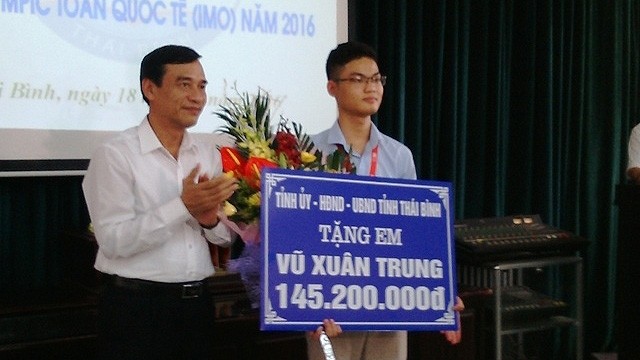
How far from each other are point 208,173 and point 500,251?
1777 millimetres

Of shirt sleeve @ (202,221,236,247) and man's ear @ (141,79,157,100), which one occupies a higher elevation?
man's ear @ (141,79,157,100)

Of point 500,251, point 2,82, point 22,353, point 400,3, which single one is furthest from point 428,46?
point 22,353

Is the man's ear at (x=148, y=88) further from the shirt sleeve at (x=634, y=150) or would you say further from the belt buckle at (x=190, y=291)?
the shirt sleeve at (x=634, y=150)

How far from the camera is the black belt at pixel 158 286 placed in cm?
220

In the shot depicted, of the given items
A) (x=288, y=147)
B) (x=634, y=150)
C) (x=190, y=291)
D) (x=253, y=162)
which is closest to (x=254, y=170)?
(x=253, y=162)

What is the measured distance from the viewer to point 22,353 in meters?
2.90

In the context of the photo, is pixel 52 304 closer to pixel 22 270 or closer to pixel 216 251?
pixel 22 270

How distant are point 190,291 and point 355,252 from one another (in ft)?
1.41

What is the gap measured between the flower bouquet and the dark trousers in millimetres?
172

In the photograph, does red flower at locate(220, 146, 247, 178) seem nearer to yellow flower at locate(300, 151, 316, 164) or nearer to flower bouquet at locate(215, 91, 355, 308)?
flower bouquet at locate(215, 91, 355, 308)

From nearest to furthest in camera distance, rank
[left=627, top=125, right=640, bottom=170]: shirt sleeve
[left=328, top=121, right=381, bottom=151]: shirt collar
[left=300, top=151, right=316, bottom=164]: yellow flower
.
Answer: [left=300, top=151, right=316, bottom=164]: yellow flower, [left=328, top=121, right=381, bottom=151]: shirt collar, [left=627, top=125, right=640, bottom=170]: shirt sleeve

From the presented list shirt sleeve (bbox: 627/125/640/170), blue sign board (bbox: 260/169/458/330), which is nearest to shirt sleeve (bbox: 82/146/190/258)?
blue sign board (bbox: 260/169/458/330)

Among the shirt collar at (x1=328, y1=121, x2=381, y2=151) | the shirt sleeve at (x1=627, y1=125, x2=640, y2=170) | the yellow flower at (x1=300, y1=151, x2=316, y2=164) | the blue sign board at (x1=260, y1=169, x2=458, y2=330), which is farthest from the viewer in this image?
the shirt sleeve at (x1=627, y1=125, x2=640, y2=170)

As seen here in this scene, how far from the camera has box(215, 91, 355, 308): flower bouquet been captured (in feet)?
7.00
